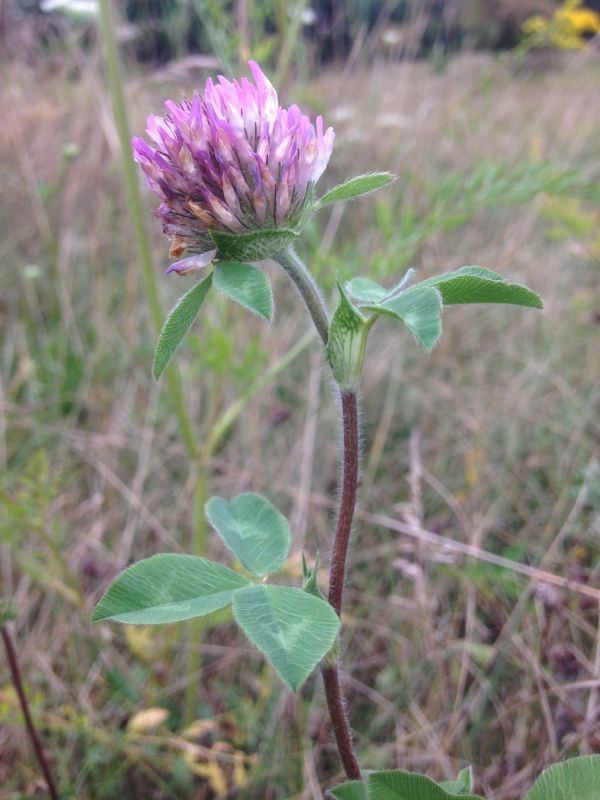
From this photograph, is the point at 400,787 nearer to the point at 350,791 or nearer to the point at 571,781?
the point at 350,791

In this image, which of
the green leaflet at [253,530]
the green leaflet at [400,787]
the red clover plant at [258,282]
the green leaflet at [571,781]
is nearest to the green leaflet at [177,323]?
the red clover plant at [258,282]

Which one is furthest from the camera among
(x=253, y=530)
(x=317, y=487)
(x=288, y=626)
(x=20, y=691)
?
(x=317, y=487)

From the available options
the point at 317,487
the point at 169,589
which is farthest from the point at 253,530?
the point at 317,487

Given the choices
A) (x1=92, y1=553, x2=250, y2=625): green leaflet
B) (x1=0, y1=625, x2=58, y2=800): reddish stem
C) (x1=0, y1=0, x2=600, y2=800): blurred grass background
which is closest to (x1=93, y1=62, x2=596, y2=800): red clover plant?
(x1=92, y1=553, x2=250, y2=625): green leaflet

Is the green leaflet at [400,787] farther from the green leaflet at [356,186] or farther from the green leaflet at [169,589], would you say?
the green leaflet at [356,186]

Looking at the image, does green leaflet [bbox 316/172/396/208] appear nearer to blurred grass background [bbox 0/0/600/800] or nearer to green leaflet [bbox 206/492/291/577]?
blurred grass background [bbox 0/0/600/800]
